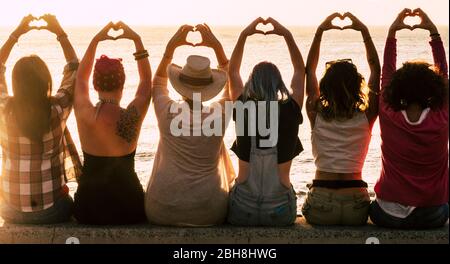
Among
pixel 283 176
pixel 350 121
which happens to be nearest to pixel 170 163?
pixel 283 176

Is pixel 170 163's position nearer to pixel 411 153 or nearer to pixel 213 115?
pixel 213 115

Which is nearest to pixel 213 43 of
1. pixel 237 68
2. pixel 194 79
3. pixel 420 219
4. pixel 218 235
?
pixel 237 68

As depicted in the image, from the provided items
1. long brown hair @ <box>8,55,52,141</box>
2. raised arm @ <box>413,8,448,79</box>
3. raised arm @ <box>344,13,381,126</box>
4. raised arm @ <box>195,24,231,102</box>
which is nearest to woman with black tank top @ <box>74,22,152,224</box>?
long brown hair @ <box>8,55,52,141</box>

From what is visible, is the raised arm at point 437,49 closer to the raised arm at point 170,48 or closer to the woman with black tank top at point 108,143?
the raised arm at point 170,48

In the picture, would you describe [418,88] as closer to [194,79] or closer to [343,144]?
[343,144]

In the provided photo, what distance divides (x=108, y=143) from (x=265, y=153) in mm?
1070

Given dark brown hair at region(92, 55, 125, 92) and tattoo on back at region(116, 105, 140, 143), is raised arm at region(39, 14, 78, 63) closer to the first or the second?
dark brown hair at region(92, 55, 125, 92)

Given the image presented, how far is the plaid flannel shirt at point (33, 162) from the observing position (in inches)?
198

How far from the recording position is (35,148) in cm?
503

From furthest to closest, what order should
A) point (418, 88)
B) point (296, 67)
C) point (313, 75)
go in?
point (313, 75), point (296, 67), point (418, 88)

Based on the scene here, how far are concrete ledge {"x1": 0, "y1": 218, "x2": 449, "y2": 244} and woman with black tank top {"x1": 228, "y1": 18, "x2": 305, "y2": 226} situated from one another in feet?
0.41

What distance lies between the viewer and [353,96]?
200 inches

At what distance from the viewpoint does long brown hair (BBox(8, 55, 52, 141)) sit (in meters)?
4.86

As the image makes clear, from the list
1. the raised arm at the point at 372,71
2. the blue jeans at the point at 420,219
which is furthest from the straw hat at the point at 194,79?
the blue jeans at the point at 420,219
